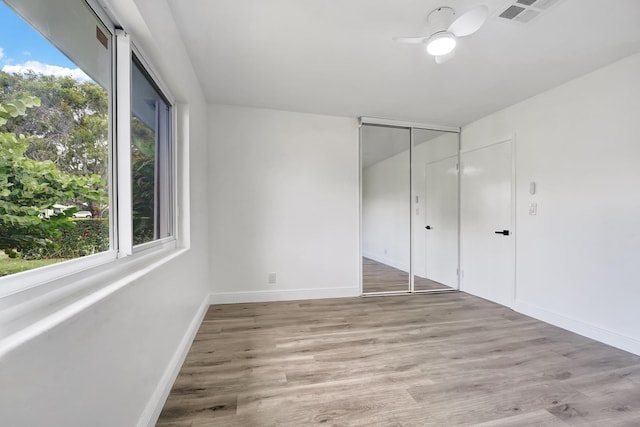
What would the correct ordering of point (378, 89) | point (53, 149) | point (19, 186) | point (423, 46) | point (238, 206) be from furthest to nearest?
1. point (238, 206)
2. point (378, 89)
3. point (423, 46)
4. point (53, 149)
5. point (19, 186)

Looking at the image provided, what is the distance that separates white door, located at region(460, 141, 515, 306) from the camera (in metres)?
3.21

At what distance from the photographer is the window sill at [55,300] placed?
63 centimetres

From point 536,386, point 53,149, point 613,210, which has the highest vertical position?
point 53,149

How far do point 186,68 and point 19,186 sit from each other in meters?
1.85

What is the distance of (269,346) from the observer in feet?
7.22

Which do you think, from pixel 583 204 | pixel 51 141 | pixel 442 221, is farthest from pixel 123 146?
pixel 442 221

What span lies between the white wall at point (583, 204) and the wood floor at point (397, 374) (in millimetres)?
295

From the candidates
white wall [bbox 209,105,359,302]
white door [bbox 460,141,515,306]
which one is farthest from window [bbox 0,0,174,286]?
white door [bbox 460,141,515,306]

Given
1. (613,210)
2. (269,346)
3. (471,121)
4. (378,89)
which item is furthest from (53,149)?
(471,121)

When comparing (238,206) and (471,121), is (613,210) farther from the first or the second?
(238,206)

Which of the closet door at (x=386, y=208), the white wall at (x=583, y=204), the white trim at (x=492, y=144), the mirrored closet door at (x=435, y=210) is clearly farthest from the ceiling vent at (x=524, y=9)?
the mirrored closet door at (x=435, y=210)

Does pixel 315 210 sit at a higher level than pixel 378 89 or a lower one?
lower

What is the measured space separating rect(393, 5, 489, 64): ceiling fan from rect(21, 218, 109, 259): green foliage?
2072 millimetres

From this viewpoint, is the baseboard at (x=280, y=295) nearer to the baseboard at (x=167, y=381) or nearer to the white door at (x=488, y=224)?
the baseboard at (x=167, y=381)
